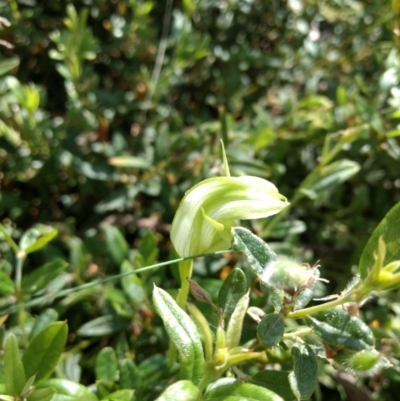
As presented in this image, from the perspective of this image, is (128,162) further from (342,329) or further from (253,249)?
(342,329)

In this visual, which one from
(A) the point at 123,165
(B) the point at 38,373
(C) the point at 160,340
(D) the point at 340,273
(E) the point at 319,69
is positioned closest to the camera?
(B) the point at 38,373

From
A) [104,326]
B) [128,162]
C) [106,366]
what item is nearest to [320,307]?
[106,366]

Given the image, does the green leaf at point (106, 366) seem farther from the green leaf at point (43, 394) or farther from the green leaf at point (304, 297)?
the green leaf at point (304, 297)

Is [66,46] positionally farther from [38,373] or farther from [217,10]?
[38,373]

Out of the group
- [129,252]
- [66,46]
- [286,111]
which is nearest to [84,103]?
[66,46]

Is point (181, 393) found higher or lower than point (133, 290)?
higher
